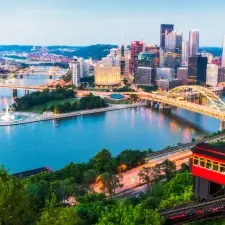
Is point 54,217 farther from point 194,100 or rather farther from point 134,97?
point 194,100

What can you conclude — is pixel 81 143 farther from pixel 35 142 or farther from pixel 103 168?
pixel 103 168

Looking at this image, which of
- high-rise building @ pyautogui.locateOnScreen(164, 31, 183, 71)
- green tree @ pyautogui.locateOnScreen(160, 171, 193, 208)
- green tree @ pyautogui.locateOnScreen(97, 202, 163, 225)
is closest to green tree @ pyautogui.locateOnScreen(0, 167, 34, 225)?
green tree @ pyautogui.locateOnScreen(97, 202, 163, 225)

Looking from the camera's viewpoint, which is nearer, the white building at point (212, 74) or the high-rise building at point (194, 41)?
the white building at point (212, 74)

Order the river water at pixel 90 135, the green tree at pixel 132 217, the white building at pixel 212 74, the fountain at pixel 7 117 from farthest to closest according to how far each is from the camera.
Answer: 1. the white building at pixel 212 74
2. the fountain at pixel 7 117
3. the river water at pixel 90 135
4. the green tree at pixel 132 217

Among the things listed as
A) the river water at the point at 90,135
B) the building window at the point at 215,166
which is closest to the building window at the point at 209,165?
the building window at the point at 215,166

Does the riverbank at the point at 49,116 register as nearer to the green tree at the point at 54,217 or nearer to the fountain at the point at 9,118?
the fountain at the point at 9,118

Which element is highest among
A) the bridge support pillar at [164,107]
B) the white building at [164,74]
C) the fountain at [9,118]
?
the white building at [164,74]
